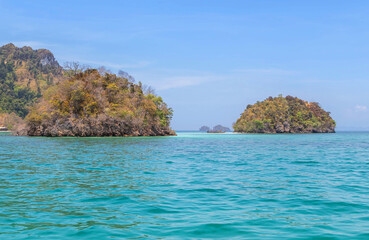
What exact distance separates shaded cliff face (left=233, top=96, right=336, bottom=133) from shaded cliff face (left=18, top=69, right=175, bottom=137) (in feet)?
259

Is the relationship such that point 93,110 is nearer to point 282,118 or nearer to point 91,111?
point 91,111

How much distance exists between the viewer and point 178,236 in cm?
631

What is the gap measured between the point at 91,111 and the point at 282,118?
4244 inches

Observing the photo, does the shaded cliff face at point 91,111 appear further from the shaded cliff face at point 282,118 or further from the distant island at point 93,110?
the shaded cliff face at point 282,118

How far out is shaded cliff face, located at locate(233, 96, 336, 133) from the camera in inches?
6063

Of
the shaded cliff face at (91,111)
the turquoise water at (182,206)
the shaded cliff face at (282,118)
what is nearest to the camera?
the turquoise water at (182,206)

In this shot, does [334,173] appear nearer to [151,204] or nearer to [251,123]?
[151,204]

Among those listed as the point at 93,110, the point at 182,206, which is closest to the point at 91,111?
the point at 93,110

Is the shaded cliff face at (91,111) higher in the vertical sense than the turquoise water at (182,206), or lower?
higher

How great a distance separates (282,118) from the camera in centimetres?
15575

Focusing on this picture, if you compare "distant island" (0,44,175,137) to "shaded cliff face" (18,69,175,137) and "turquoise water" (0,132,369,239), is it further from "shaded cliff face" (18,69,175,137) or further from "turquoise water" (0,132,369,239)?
"turquoise water" (0,132,369,239)

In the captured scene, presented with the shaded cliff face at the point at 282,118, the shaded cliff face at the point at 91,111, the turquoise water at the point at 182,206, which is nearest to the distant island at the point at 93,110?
the shaded cliff face at the point at 91,111

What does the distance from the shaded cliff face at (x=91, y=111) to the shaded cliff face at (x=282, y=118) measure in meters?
79.1

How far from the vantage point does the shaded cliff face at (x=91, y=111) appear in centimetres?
7319
